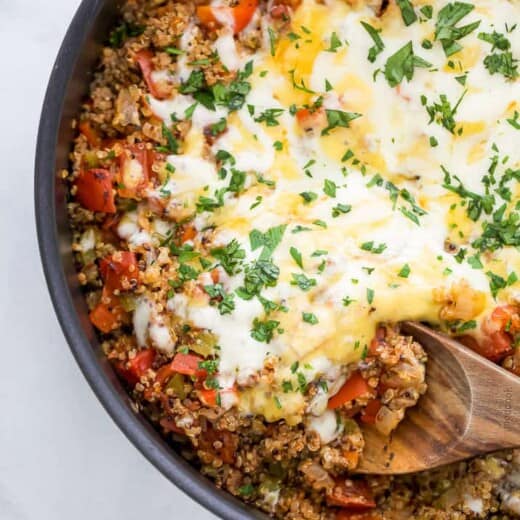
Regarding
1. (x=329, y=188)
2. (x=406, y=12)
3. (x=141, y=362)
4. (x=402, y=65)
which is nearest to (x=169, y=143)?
(x=329, y=188)

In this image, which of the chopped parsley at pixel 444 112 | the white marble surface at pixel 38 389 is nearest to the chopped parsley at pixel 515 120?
the chopped parsley at pixel 444 112

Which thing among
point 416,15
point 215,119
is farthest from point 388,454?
point 416,15

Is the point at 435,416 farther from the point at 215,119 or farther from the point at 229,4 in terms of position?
the point at 229,4

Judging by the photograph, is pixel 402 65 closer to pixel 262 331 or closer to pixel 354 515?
pixel 262 331

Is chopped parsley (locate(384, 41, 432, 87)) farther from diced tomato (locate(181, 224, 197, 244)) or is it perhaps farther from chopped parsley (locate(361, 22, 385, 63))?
diced tomato (locate(181, 224, 197, 244))

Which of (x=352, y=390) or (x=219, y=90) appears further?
(x=219, y=90)

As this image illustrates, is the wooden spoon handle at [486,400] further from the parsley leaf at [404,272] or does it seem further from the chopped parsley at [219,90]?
the chopped parsley at [219,90]

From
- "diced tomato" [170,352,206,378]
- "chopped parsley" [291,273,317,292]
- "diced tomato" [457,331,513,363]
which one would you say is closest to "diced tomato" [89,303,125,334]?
"diced tomato" [170,352,206,378]
